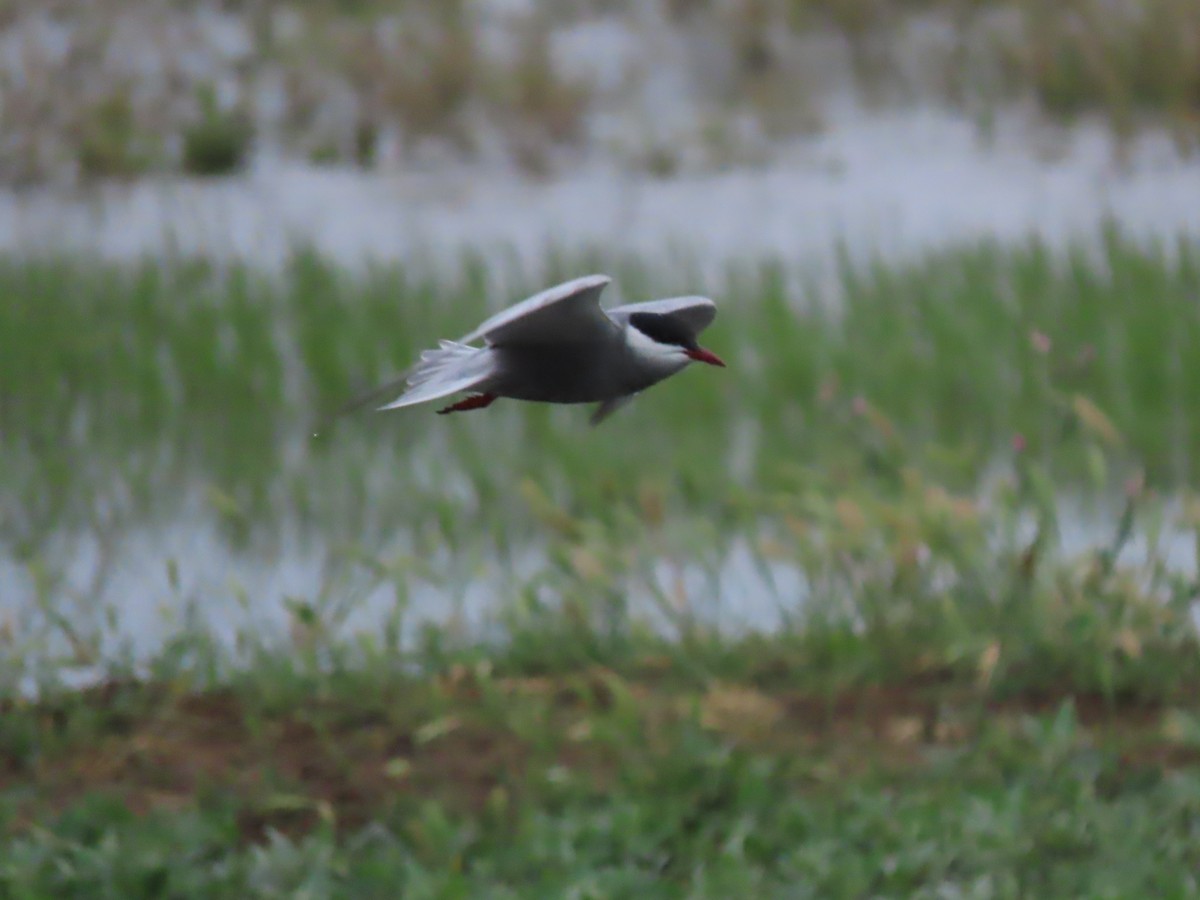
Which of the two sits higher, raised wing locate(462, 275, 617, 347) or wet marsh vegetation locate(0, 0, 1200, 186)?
raised wing locate(462, 275, 617, 347)

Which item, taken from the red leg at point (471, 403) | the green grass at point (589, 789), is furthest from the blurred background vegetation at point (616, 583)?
the red leg at point (471, 403)

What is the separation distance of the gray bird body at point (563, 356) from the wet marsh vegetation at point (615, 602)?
209 centimetres

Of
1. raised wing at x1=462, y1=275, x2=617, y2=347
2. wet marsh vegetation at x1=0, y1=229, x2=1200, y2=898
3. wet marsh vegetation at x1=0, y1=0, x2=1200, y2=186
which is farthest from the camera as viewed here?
wet marsh vegetation at x1=0, y1=0, x2=1200, y2=186

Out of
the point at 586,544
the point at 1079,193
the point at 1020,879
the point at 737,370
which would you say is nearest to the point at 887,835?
the point at 1020,879

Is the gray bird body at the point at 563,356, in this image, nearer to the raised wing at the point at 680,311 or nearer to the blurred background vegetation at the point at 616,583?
the raised wing at the point at 680,311

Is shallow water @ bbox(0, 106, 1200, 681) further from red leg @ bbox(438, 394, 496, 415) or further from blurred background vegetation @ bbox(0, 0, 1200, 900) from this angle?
red leg @ bbox(438, 394, 496, 415)

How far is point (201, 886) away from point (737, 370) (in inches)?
96.5

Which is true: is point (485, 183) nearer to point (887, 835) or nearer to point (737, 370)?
Result: point (737, 370)

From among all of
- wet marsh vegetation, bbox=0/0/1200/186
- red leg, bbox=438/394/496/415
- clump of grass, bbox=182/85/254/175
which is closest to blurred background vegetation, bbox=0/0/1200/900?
clump of grass, bbox=182/85/254/175

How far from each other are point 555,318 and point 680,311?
10 cm

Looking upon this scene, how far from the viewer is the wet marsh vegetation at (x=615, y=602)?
10.2 ft

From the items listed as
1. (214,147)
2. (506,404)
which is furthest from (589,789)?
(214,147)

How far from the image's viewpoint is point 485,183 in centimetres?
766

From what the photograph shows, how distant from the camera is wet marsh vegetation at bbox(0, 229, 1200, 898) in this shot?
122 inches
